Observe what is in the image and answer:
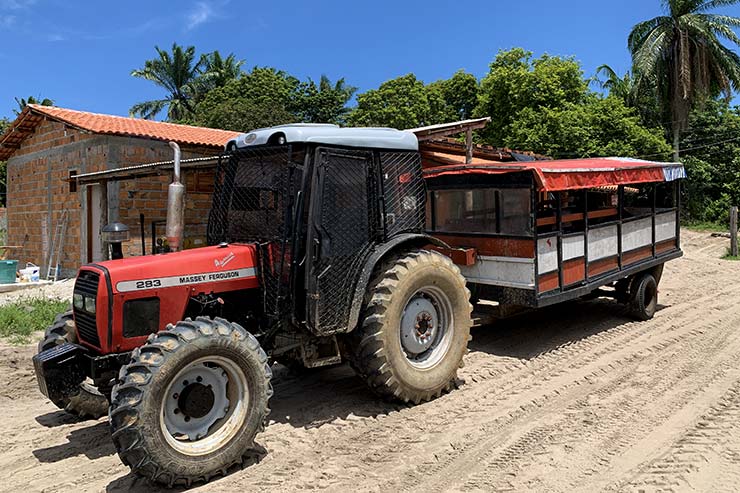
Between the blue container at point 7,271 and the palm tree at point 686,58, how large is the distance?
25.1m

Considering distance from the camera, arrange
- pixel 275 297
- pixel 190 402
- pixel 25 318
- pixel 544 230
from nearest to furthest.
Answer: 1. pixel 190 402
2. pixel 275 297
3. pixel 544 230
4. pixel 25 318

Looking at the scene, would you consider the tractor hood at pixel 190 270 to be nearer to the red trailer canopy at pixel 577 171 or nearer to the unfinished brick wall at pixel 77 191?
the red trailer canopy at pixel 577 171

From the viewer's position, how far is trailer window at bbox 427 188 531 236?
21.1 ft

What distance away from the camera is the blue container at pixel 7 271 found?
1198cm

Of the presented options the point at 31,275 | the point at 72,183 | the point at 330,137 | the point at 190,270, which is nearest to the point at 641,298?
the point at 330,137

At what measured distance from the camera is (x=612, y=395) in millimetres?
5152

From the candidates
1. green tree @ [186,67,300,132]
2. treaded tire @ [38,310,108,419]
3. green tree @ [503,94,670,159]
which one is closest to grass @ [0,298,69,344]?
treaded tire @ [38,310,108,419]

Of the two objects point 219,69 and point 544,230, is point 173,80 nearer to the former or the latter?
point 219,69

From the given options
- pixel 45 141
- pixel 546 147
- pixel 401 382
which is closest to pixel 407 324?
pixel 401 382

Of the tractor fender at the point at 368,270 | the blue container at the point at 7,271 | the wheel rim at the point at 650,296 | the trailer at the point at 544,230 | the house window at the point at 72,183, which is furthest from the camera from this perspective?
the house window at the point at 72,183

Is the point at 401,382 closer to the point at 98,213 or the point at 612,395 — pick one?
the point at 612,395

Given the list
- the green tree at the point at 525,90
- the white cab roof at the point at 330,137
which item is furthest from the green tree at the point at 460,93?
the white cab roof at the point at 330,137

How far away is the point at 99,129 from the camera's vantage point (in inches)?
444

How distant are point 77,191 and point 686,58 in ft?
82.1
